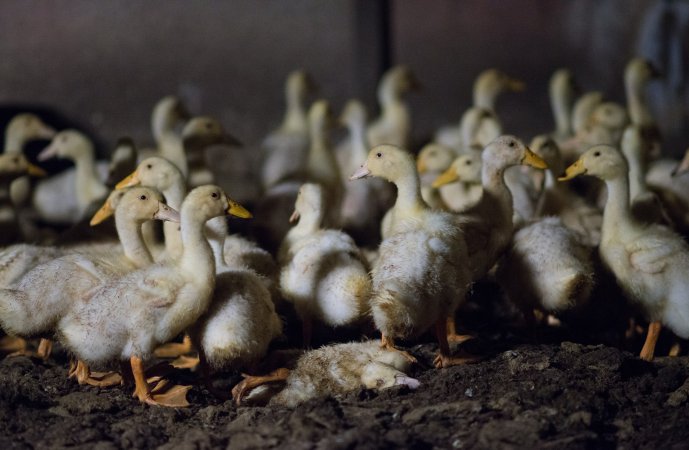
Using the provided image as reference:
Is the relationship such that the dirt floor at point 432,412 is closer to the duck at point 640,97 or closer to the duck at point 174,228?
the duck at point 174,228

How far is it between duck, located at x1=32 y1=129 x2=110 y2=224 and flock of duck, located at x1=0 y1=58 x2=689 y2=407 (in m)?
0.02

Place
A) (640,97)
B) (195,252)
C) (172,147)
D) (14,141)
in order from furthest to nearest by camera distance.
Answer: (640,97)
(14,141)
(172,147)
(195,252)

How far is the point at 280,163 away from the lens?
9070 mm

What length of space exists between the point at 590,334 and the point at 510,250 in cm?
89

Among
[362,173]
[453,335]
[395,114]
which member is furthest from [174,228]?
[395,114]

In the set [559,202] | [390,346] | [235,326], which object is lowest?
[390,346]

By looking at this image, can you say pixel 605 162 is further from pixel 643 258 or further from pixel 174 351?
pixel 174 351

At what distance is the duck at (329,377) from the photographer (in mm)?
5176

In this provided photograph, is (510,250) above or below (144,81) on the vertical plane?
below

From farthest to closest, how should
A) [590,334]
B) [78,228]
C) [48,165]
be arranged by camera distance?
[48,165] < [78,228] < [590,334]

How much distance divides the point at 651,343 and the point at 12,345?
4.16 meters

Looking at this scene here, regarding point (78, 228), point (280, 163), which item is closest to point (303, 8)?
point (280, 163)

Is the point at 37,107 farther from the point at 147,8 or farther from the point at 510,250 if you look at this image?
the point at 510,250

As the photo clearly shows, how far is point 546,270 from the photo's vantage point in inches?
228
